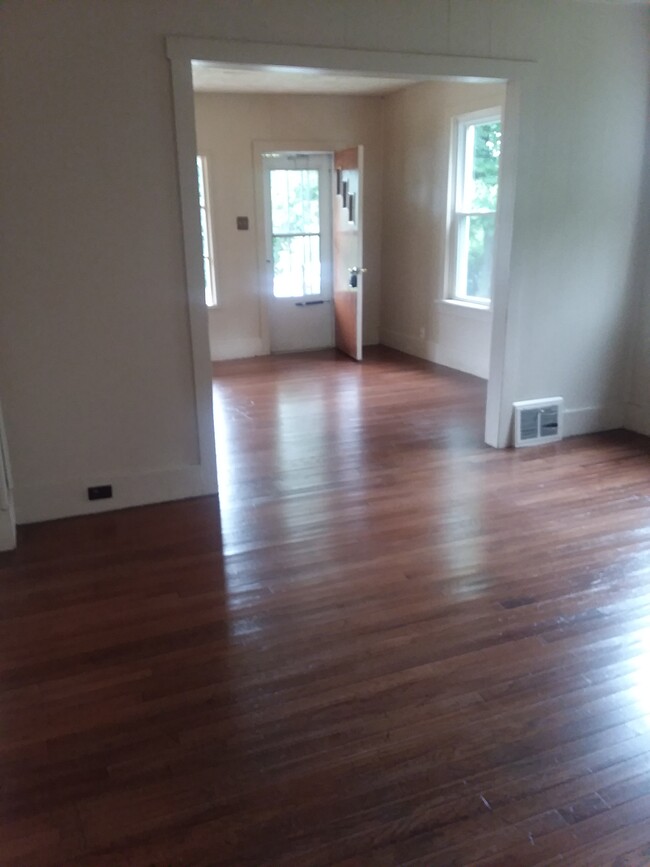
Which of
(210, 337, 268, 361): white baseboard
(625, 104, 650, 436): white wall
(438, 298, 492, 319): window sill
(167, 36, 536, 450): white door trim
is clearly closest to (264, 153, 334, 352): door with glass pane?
(210, 337, 268, 361): white baseboard

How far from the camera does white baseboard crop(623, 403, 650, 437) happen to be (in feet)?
15.9

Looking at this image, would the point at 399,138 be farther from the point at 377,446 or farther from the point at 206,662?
the point at 206,662

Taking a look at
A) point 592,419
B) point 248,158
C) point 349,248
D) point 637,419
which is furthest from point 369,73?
point 248,158

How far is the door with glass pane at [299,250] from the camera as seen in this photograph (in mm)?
7398

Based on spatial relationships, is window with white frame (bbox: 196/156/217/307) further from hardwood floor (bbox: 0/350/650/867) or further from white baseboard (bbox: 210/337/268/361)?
hardwood floor (bbox: 0/350/650/867)

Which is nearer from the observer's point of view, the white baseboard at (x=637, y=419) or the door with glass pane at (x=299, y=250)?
the white baseboard at (x=637, y=419)

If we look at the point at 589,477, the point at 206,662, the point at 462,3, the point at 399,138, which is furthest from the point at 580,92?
the point at 206,662

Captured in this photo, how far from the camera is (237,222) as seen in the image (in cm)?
721

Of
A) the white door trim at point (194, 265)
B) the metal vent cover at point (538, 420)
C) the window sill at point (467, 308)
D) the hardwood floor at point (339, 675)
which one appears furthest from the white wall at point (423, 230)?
the white door trim at point (194, 265)

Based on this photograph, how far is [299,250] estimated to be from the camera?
301 inches

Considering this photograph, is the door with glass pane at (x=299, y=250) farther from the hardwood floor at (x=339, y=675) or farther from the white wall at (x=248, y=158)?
the hardwood floor at (x=339, y=675)

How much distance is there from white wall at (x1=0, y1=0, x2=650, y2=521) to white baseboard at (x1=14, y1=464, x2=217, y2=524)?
0.01 m

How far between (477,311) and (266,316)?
241 centimetres

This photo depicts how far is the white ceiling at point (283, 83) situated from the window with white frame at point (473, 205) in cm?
73
